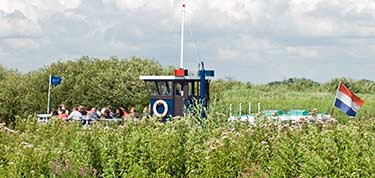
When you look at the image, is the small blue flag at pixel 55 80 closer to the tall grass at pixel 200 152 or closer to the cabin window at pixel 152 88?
the cabin window at pixel 152 88

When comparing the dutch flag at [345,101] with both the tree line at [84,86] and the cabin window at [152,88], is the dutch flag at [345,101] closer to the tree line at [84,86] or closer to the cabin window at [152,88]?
the cabin window at [152,88]

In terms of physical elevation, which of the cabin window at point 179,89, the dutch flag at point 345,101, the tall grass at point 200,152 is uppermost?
the cabin window at point 179,89

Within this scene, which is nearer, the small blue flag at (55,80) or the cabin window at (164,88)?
the cabin window at (164,88)

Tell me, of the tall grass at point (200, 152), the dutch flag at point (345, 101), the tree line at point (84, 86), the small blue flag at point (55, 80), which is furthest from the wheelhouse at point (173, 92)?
the tree line at point (84, 86)

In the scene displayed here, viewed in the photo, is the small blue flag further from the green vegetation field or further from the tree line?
the green vegetation field

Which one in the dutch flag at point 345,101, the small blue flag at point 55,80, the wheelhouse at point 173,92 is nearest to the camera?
the dutch flag at point 345,101

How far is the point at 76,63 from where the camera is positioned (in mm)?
51594

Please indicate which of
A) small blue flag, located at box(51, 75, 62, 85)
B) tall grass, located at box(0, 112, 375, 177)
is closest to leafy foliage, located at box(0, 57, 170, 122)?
small blue flag, located at box(51, 75, 62, 85)

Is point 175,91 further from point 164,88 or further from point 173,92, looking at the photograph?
point 164,88

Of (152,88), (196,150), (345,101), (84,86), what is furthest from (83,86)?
(196,150)

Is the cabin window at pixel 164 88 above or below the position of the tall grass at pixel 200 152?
above

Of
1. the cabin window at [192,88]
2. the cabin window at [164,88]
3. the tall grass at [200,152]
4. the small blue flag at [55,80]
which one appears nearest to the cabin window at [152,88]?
the cabin window at [164,88]

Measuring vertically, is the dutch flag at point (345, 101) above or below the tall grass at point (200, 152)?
above

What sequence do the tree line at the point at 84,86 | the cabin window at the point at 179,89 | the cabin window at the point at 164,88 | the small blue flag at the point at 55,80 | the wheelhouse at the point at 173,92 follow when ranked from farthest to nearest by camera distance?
the tree line at the point at 84,86
the small blue flag at the point at 55,80
the cabin window at the point at 164,88
the cabin window at the point at 179,89
the wheelhouse at the point at 173,92
